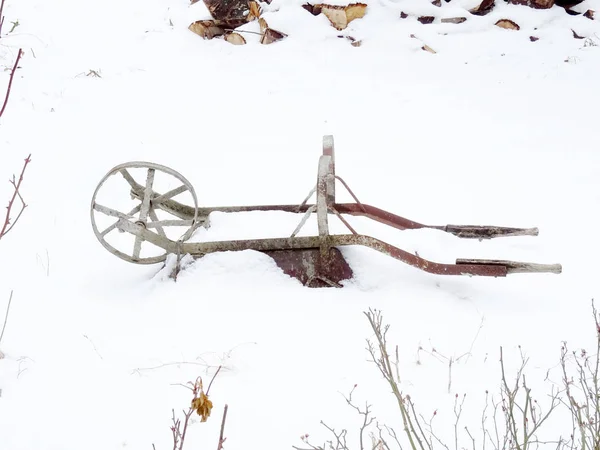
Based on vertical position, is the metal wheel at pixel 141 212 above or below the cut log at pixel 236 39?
below

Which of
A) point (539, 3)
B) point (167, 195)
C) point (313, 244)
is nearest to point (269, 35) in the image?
point (539, 3)

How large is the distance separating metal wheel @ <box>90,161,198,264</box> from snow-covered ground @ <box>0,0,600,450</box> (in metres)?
0.17

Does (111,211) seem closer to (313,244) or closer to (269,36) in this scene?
(313,244)

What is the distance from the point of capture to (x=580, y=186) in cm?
508

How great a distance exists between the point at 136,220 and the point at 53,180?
1.98 metres

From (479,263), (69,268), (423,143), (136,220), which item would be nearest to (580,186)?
(423,143)

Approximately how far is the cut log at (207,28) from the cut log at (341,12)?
1.41 meters

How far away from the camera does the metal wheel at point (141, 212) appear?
368cm

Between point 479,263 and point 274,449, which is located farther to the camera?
point 479,263

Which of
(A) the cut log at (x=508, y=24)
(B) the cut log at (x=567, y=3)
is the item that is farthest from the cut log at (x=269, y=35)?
(B) the cut log at (x=567, y=3)

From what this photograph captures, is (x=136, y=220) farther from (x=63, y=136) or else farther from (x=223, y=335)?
(x=63, y=136)

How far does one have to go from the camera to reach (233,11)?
8.20 m

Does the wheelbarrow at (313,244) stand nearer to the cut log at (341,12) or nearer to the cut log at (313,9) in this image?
the cut log at (341,12)

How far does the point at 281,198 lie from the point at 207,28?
4.06 metres
